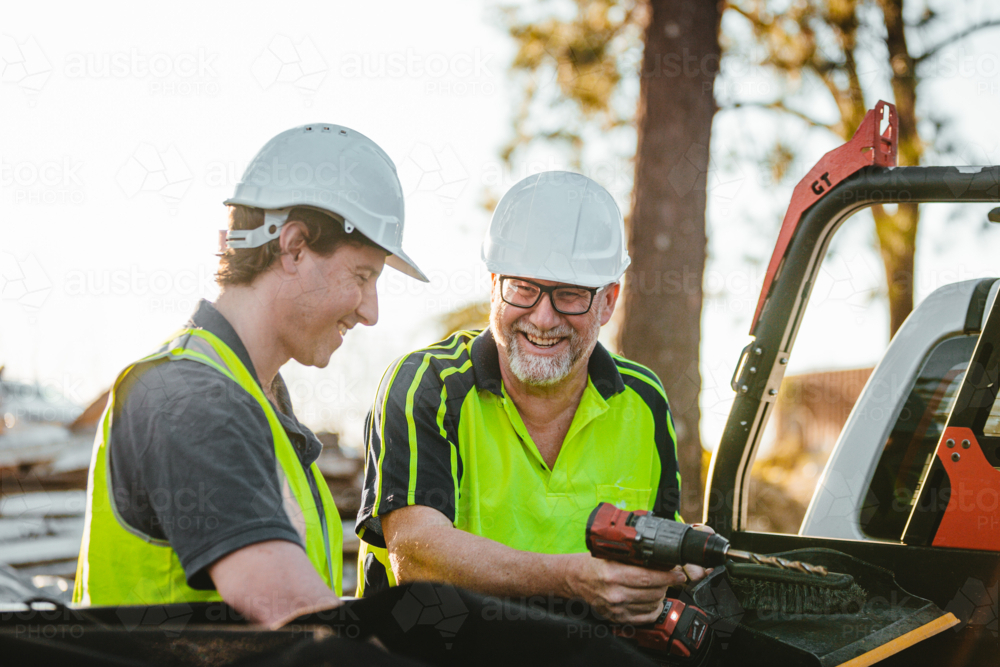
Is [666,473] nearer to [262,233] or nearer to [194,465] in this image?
[262,233]

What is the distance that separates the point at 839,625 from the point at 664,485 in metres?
0.79

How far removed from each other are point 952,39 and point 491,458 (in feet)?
22.5

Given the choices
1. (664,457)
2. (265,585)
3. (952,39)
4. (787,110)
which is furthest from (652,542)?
(952,39)

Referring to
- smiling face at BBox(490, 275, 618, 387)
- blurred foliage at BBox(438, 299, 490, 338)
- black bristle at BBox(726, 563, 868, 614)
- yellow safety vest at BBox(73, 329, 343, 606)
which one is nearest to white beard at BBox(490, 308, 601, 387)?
smiling face at BBox(490, 275, 618, 387)

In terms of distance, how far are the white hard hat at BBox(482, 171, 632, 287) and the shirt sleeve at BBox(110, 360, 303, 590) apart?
142cm

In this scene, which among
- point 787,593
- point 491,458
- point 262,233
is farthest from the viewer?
point 491,458

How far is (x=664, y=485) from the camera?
293 cm

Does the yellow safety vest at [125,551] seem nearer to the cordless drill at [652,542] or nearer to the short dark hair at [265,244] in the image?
the short dark hair at [265,244]

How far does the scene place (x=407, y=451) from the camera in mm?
2463

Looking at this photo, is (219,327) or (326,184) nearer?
(219,327)

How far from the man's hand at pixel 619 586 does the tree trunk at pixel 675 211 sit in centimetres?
321

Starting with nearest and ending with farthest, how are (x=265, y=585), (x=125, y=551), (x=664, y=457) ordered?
(x=265, y=585) → (x=125, y=551) → (x=664, y=457)

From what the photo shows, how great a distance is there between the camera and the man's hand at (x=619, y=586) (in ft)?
6.61

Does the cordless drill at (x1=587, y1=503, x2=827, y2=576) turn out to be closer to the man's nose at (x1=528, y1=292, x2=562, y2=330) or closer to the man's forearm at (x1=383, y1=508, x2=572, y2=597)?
the man's forearm at (x1=383, y1=508, x2=572, y2=597)
